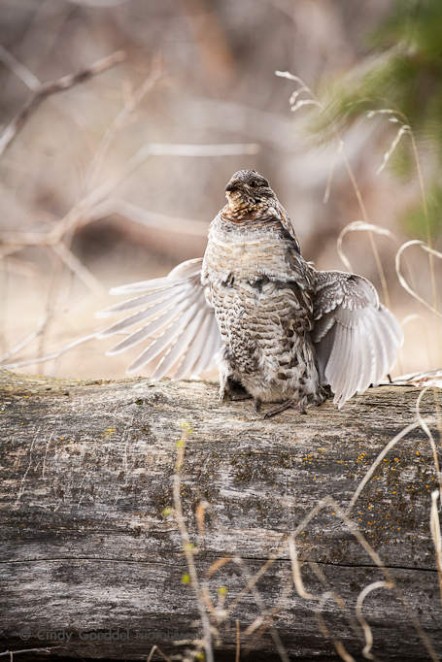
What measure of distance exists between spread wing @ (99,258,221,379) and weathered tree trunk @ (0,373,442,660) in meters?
0.77

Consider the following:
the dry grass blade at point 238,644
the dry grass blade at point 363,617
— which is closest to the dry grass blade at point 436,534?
the dry grass blade at point 363,617

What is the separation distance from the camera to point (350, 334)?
3125mm

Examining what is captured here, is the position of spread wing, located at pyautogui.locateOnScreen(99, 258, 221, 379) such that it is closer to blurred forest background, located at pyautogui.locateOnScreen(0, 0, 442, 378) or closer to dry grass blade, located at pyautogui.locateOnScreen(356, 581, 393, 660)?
dry grass blade, located at pyautogui.locateOnScreen(356, 581, 393, 660)

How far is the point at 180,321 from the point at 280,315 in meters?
0.65

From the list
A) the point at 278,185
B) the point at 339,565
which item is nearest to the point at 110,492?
the point at 339,565

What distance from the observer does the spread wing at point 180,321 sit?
11.5 feet

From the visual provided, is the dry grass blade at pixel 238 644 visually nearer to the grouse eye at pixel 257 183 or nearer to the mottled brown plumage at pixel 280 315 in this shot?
the mottled brown plumage at pixel 280 315

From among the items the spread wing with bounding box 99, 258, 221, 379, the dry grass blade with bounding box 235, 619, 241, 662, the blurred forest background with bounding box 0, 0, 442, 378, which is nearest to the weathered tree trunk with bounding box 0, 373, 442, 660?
the dry grass blade with bounding box 235, 619, 241, 662

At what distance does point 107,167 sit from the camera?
10070mm

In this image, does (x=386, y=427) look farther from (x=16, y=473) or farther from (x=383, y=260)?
(x=383, y=260)

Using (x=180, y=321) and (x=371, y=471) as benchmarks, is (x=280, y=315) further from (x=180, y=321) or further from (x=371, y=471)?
(x=371, y=471)

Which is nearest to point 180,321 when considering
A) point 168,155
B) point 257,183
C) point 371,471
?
point 257,183

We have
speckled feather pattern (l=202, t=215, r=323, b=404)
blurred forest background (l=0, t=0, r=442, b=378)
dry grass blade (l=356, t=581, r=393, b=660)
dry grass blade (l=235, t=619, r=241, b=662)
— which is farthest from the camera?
blurred forest background (l=0, t=0, r=442, b=378)

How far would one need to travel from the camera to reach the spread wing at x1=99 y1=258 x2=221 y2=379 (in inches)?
137
